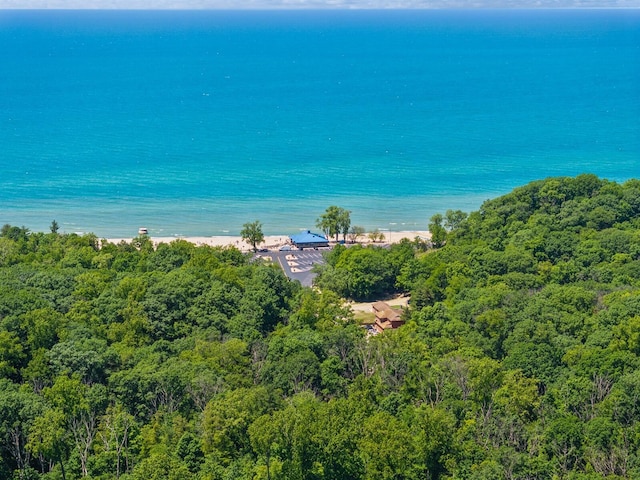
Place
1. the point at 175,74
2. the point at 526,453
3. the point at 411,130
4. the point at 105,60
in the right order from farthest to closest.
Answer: the point at 105,60
the point at 175,74
the point at 411,130
the point at 526,453

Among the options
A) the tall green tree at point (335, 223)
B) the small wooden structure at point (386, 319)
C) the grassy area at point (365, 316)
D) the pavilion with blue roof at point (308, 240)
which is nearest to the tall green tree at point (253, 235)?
the pavilion with blue roof at point (308, 240)

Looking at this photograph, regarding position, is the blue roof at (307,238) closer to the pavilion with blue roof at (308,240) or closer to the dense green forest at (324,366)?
the pavilion with blue roof at (308,240)

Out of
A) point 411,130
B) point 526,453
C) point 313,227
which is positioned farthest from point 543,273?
point 411,130

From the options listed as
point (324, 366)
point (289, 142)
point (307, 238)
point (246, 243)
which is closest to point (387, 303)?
point (324, 366)

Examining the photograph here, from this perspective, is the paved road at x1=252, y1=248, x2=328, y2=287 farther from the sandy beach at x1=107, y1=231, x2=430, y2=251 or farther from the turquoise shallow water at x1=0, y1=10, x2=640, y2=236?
the turquoise shallow water at x1=0, y1=10, x2=640, y2=236

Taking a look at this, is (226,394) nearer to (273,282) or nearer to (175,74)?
(273,282)

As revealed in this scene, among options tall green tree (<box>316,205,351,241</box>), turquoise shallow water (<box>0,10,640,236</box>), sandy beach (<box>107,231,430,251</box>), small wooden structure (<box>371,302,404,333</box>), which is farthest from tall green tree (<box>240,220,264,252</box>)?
small wooden structure (<box>371,302,404,333</box>)
